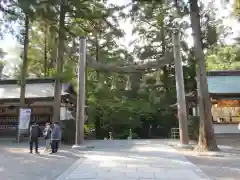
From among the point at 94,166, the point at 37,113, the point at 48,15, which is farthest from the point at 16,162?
the point at 37,113

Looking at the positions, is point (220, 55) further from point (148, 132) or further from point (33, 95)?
point (33, 95)

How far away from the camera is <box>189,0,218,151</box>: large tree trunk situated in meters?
14.0

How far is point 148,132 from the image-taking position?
26438 millimetres

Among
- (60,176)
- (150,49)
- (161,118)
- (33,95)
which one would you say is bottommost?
(60,176)

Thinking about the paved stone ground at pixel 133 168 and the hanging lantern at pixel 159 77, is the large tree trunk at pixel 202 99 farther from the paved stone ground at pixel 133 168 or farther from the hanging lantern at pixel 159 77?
the hanging lantern at pixel 159 77

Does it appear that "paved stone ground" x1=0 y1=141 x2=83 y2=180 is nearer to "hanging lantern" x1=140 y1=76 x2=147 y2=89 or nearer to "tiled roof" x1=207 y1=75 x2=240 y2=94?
"tiled roof" x1=207 y1=75 x2=240 y2=94

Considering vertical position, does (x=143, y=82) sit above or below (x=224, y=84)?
above

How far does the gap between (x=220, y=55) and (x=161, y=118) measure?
18.1 meters

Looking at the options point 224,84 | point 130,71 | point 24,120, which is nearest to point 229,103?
point 224,84

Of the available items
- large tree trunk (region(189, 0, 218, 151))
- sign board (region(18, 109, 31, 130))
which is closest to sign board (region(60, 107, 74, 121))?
sign board (region(18, 109, 31, 130))

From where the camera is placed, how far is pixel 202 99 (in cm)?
1442

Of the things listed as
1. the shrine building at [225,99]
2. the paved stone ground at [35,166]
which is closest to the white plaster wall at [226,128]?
the shrine building at [225,99]

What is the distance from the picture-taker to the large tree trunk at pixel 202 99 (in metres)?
14.0

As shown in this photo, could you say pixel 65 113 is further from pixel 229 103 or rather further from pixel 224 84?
pixel 229 103
